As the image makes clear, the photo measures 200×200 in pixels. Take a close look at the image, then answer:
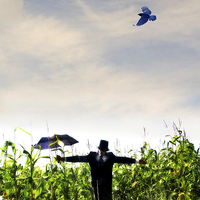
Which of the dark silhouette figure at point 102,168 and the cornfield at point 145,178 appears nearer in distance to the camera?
the cornfield at point 145,178

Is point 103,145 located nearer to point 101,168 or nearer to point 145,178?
point 101,168

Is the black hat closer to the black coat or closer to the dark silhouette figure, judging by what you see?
the dark silhouette figure

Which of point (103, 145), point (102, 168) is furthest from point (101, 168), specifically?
point (103, 145)

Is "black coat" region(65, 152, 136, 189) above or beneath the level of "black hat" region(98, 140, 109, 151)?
beneath

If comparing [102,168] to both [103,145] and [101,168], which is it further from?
[103,145]

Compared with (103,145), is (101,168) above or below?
below

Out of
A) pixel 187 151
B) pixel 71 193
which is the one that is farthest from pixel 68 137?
pixel 187 151

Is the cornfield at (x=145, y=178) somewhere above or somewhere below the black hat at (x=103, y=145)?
below

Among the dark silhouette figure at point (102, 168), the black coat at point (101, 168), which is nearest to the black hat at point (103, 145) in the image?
the dark silhouette figure at point (102, 168)

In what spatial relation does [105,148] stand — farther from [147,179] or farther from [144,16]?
[144,16]

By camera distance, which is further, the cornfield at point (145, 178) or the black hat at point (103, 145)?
the black hat at point (103, 145)

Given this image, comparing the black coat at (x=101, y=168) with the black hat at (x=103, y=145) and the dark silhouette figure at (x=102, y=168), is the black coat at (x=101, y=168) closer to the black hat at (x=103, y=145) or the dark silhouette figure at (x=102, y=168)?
the dark silhouette figure at (x=102, y=168)

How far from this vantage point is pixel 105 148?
680 centimetres

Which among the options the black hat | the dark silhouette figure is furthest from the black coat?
the black hat
